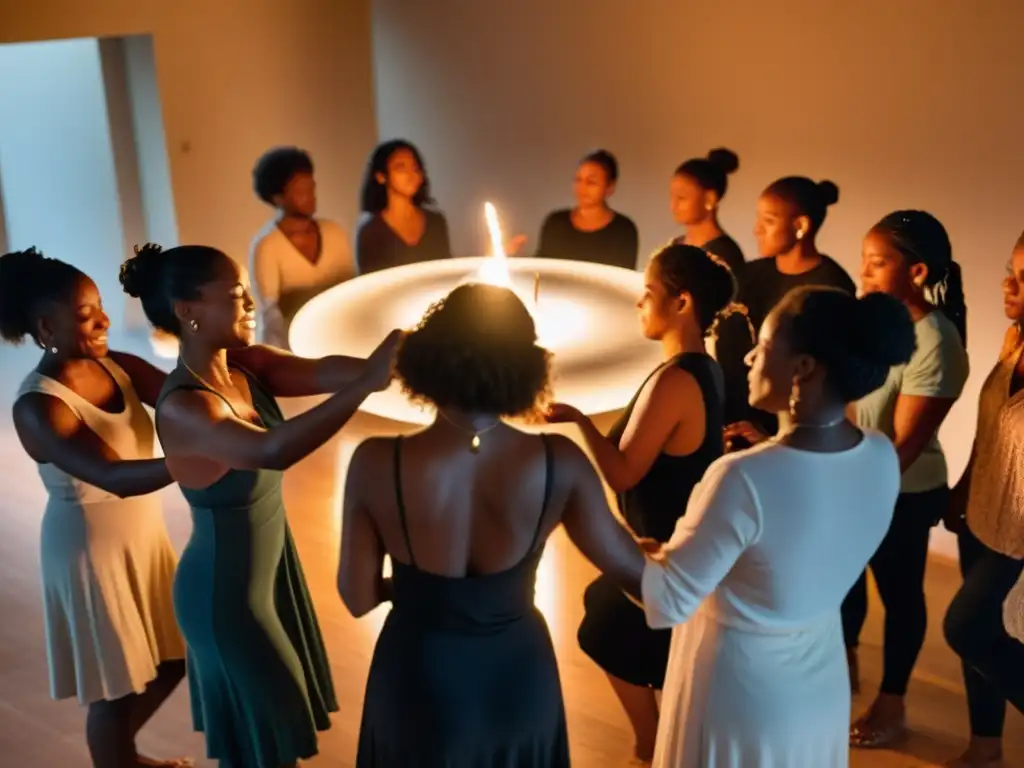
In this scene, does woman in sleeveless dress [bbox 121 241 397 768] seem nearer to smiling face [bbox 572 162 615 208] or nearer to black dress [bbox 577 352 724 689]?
black dress [bbox 577 352 724 689]

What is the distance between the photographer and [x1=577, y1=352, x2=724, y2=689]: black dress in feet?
6.67

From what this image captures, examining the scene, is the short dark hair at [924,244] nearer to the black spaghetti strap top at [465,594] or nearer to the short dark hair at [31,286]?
the black spaghetti strap top at [465,594]

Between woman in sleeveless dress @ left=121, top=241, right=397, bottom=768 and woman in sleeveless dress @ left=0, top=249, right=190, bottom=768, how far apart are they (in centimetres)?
17

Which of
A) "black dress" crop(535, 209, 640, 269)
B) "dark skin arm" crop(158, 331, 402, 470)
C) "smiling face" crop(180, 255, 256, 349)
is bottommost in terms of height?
"dark skin arm" crop(158, 331, 402, 470)

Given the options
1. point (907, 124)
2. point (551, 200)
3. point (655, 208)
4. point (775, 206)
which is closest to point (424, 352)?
point (775, 206)

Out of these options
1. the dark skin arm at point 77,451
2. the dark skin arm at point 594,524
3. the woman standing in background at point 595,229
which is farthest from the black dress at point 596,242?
the dark skin arm at point 594,524

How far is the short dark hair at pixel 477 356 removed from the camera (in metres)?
1.44

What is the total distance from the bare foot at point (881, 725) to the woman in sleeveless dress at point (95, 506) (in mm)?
1617

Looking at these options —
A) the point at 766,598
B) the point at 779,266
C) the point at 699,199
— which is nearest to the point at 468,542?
the point at 766,598

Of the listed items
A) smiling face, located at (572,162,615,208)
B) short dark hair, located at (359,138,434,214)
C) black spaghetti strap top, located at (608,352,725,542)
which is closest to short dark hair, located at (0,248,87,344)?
black spaghetti strap top, located at (608,352,725,542)

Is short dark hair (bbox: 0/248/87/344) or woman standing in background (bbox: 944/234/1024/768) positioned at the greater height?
short dark hair (bbox: 0/248/87/344)

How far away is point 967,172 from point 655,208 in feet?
4.64

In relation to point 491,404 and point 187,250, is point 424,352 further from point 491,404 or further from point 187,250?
point 187,250

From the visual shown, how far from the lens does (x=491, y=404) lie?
4.78 feet
